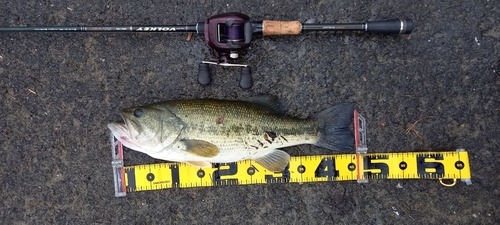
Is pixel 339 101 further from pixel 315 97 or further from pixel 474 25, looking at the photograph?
pixel 474 25

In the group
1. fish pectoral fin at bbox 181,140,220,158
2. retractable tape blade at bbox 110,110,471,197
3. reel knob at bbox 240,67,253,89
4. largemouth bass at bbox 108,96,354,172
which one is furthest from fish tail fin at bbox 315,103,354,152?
fish pectoral fin at bbox 181,140,220,158

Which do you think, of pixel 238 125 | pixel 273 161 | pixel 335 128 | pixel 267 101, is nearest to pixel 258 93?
pixel 267 101

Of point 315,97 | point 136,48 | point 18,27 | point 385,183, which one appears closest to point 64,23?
point 18,27

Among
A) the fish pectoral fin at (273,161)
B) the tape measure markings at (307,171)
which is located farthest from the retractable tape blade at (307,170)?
the fish pectoral fin at (273,161)

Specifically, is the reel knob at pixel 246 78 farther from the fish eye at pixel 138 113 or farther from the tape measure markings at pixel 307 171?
the fish eye at pixel 138 113

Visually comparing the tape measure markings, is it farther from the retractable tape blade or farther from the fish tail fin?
the fish tail fin

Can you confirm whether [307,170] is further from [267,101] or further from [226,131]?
[226,131]
